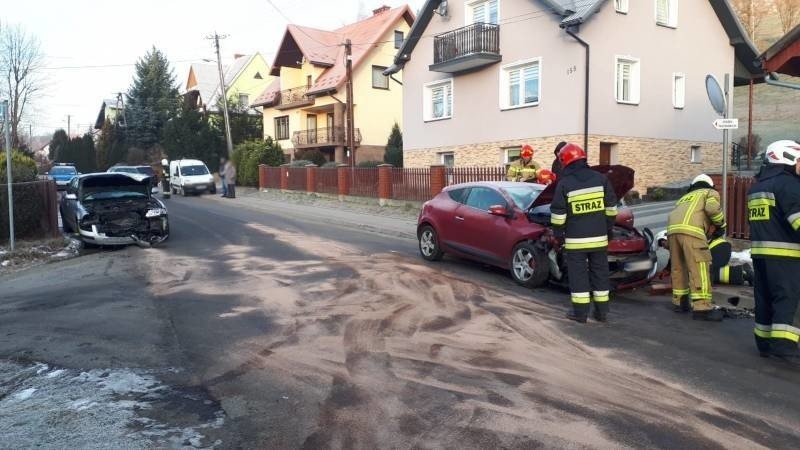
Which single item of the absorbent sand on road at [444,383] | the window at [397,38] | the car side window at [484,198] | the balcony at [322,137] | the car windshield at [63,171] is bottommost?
the absorbent sand on road at [444,383]

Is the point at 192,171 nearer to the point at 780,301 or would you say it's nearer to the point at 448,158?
the point at 448,158

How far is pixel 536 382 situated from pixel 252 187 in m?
31.2

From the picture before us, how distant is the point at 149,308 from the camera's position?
25.1 ft

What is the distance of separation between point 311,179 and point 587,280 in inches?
878

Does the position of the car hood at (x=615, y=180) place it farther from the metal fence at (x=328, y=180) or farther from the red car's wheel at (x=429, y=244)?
the metal fence at (x=328, y=180)

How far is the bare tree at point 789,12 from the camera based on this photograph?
46.1 m

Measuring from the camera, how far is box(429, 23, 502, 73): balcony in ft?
77.0

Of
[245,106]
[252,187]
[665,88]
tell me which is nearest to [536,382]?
[665,88]

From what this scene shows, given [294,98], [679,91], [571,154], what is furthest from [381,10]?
A: [571,154]

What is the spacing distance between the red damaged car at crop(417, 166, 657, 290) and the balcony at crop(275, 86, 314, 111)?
30920 millimetres

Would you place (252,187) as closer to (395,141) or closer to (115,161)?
(395,141)

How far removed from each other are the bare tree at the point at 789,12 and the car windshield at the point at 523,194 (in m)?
46.1

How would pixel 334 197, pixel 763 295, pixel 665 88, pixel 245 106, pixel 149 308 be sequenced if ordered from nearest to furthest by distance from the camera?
pixel 763 295, pixel 149 308, pixel 665 88, pixel 334 197, pixel 245 106

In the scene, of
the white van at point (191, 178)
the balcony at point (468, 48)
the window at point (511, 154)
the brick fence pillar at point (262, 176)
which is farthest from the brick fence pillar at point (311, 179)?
the window at point (511, 154)
